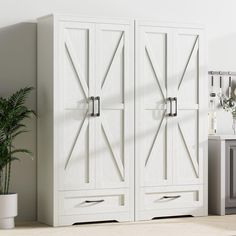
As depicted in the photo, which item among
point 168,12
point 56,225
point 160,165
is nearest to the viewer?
point 56,225

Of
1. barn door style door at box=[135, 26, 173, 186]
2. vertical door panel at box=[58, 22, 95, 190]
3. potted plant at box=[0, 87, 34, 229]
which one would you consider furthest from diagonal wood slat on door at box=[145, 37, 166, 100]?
potted plant at box=[0, 87, 34, 229]

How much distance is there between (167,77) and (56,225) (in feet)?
5.47

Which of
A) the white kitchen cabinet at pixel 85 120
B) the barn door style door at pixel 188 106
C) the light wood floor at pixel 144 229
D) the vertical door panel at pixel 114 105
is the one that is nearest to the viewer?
the light wood floor at pixel 144 229

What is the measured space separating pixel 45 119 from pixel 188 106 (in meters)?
1.34

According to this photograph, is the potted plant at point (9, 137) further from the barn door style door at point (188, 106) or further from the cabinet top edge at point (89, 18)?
the barn door style door at point (188, 106)

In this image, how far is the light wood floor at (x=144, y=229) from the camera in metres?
5.37

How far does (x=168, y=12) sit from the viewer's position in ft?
22.1

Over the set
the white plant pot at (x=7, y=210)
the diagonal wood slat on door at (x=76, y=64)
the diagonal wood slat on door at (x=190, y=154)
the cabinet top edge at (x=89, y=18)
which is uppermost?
the cabinet top edge at (x=89, y=18)

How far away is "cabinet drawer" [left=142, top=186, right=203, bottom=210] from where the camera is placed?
609 centimetres

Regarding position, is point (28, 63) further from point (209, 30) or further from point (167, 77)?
point (209, 30)

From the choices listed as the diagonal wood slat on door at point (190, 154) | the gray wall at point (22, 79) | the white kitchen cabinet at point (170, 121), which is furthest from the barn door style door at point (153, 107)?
the gray wall at point (22, 79)

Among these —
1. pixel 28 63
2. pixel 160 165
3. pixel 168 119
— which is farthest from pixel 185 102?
pixel 28 63

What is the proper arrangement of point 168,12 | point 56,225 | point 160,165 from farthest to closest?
point 168,12, point 160,165, point 56,225

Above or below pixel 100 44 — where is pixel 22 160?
below
